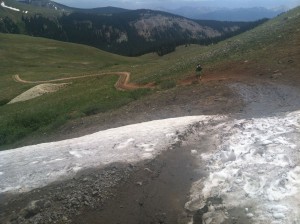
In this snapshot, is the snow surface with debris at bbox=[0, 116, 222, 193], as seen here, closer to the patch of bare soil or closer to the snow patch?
the snow patch

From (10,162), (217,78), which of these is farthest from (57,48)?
(10,162)

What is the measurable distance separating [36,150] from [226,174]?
33.2 ft

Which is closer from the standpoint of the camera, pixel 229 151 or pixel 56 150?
pixel 229 151

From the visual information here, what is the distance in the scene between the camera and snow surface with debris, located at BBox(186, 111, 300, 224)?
39.0ft

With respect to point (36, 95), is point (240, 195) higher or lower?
higher

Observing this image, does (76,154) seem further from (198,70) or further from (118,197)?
(198,70)

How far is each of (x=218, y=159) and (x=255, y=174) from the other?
6.61 feet

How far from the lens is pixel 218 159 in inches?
618

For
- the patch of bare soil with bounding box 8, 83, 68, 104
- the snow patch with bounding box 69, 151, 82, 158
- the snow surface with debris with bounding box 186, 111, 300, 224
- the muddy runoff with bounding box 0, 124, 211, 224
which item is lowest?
the patch of bare soil with bounding box 8, 83, 68, 104

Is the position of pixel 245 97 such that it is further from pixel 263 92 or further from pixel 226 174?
pixel 226 174

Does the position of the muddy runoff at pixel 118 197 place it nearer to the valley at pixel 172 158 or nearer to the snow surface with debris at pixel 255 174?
the valley at pixel 172 158

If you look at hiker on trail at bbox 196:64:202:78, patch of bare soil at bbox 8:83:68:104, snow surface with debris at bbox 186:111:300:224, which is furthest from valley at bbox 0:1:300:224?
patch of bare soil at bbox 8:83:68:104

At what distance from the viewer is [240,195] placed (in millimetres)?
12773

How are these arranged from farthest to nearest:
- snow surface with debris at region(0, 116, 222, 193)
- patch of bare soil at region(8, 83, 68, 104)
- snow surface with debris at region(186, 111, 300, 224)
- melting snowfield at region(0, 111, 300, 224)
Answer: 1. patch of bare soil at region(8, 83, 68, 104)
2. snow surface with debris at region(0, 116, 222, 193)
3. melting snowfield at region(0, 111, 300, 224)
4. snow surface with debris at region(186, 111, 300, 224)
